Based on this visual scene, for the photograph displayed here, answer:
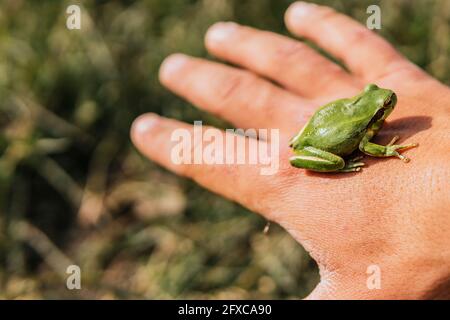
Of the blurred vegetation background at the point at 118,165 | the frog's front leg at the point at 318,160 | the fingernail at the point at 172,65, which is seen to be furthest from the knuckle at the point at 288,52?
the frog's front leg at the point at 318,160

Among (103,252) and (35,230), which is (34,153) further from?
(103,252)

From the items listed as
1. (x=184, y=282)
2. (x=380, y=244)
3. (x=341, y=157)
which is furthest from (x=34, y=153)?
(x=380, y=244)

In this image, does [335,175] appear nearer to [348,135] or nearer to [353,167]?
[353,167]

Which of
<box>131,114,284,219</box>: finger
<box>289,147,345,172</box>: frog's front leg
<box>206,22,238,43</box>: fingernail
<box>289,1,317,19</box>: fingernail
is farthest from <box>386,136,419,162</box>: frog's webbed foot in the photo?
<box>206,22,238,43</box>: fingernail

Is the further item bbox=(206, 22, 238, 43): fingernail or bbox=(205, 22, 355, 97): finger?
bbox=(206, 22, 238, 43): fingernail

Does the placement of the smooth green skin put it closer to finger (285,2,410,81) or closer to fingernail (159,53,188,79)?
finger (285,2,410,81)

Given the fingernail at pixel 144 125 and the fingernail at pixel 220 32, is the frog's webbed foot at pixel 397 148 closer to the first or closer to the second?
the fingernail at pixel 144 125
